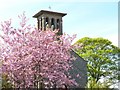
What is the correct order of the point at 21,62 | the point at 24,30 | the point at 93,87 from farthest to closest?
1. the point at 93,87
2. the point at 24,30
3. the point at 21,62

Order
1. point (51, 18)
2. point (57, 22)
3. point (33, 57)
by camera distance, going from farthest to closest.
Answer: point (57, 22) → point (51, 18) → point (33, 57)

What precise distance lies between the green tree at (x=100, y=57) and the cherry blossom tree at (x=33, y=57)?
895 inches

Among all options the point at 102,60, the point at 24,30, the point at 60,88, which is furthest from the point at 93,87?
the point at 102,60

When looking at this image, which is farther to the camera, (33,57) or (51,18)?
(51,18)

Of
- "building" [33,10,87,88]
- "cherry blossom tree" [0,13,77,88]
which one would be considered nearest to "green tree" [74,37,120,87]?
"building" [33,10,87,88]

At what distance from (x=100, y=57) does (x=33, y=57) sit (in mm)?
24299

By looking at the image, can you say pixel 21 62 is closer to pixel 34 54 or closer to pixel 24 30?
pixel 34 54

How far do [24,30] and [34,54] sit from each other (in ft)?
3.88

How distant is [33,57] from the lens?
1240 centimetres

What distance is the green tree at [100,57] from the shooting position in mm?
36031

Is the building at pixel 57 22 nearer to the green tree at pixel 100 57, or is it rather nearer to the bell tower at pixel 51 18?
the bell tower at pixel 51 18

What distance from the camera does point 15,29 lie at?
42.4 ft

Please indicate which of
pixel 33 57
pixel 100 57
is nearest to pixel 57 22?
pixel 100 57

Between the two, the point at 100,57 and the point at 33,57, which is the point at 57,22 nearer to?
the point at 100,57
